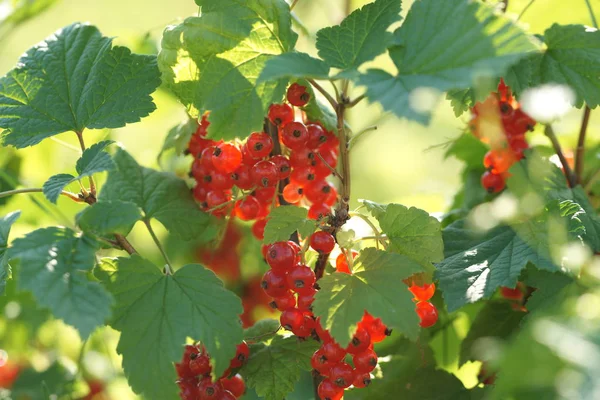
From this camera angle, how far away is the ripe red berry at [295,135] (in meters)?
1.17

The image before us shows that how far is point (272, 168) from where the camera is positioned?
1.19 meters

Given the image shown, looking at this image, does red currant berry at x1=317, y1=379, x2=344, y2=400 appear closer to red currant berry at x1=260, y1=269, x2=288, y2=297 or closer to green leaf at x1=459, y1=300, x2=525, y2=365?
red currant berry at x1=260, y1=269, x2=288, y2=297

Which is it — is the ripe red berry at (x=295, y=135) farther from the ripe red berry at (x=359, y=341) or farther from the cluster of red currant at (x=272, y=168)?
the ripe red berry at (x=359, y=341)

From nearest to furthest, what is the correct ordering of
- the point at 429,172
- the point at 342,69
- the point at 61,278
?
the point at 61,278, the point at 342,69, the point at 429,172

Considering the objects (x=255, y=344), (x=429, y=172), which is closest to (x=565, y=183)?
(x=255, y=344)

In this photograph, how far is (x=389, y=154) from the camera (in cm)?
374

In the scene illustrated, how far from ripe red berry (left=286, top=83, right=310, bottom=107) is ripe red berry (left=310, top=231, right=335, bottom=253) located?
23 cm

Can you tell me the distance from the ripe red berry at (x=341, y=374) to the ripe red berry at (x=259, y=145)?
39 cm

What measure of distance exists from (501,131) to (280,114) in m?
0.50

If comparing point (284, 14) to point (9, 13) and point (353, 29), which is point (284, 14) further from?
point (9, 13)

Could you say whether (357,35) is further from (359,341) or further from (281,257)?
(359,341)

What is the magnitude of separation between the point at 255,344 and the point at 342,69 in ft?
1.68

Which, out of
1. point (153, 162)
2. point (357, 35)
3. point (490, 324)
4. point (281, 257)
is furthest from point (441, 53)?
point (153, 162)

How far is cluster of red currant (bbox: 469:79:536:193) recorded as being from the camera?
4.62 feet
